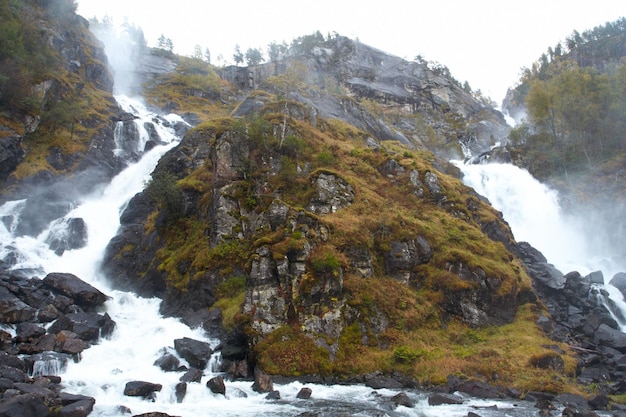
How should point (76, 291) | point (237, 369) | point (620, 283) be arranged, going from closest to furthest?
point (237, 369), point (76, 291), point (620, 283)

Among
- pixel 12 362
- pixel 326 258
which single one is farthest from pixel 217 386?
pixel 326 258

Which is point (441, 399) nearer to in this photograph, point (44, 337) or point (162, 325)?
point (162, 325)

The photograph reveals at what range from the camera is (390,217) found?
31.6 m

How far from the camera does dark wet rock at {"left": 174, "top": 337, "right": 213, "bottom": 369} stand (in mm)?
22406

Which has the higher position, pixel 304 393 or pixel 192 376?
pixel 192 376

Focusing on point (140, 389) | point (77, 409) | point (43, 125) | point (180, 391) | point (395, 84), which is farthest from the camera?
point (395, 84)

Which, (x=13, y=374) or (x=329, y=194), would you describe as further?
(x=329, y=194)

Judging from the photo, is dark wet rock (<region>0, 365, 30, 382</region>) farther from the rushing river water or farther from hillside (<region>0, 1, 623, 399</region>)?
hillside (<region>0, 1, 623, 399</region>)

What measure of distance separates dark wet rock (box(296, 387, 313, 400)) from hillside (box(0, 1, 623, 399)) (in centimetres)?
241

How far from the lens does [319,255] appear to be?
2538 centimetres

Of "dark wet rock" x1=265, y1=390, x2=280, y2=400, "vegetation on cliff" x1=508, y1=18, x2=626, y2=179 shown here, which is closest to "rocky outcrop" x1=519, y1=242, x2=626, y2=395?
"dark wet rock" x1=265, y1=390, x2=280, y2=400

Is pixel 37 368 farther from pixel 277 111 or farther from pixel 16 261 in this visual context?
pixel 277 111

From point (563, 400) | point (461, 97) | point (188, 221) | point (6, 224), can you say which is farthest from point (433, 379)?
point (461, 97)

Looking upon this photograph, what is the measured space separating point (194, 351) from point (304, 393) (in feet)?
22.9
